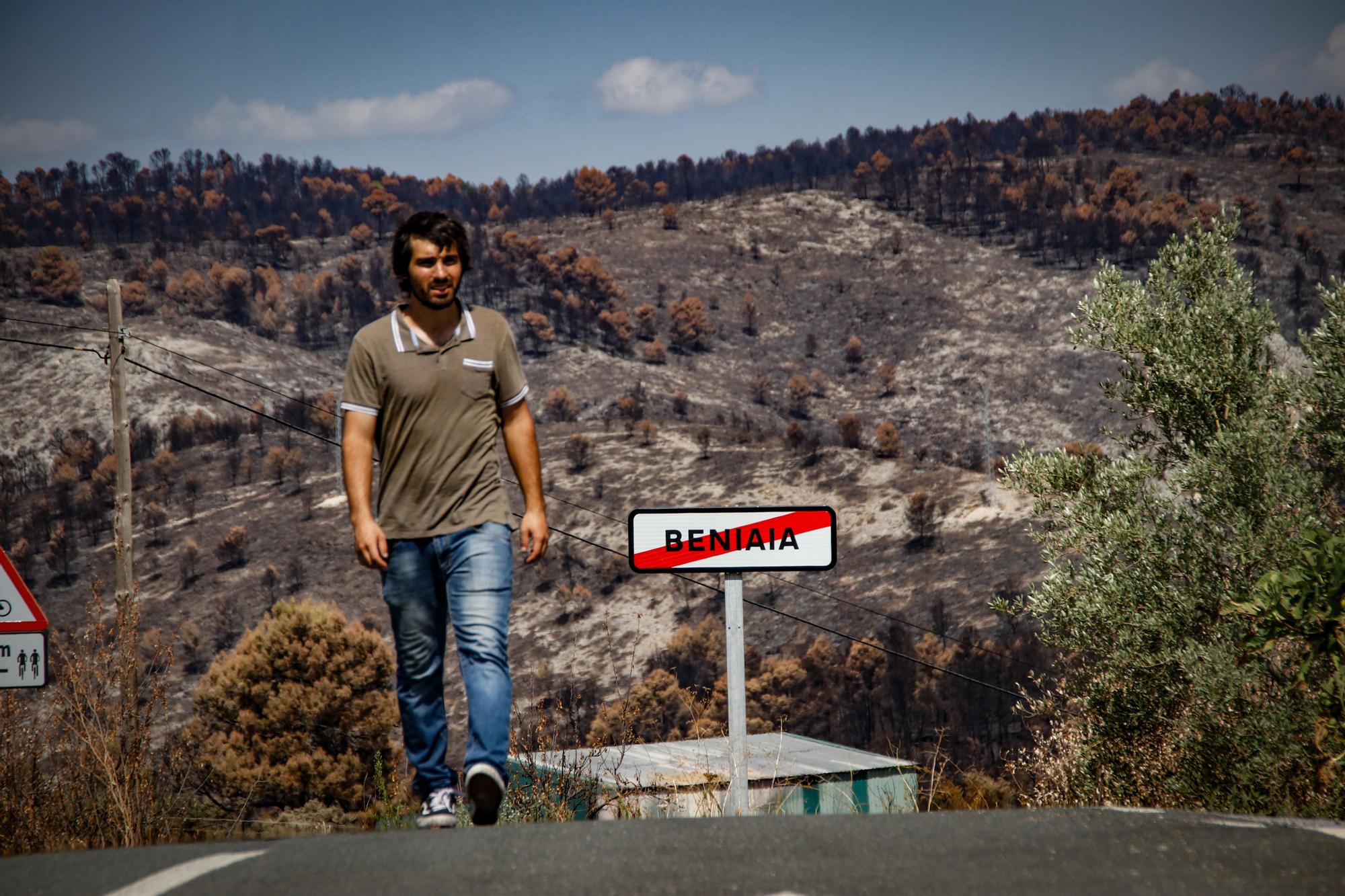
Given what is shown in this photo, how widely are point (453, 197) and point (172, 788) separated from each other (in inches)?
6415

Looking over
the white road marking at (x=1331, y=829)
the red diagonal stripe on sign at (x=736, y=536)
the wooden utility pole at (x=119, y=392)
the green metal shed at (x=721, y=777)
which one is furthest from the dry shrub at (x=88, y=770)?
the wooden utility pole at (x=119, y=392)

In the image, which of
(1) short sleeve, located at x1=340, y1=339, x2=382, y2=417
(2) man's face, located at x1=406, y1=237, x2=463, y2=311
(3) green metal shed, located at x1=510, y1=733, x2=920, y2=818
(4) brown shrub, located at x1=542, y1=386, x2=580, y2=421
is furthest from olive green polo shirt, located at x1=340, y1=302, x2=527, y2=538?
(4) brown shrub, located at x1=542, y1=386, x2=580, y2=421

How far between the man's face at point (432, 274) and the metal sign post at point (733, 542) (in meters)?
1.10

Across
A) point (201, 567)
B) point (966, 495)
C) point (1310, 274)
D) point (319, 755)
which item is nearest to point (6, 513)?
point (201, 567)

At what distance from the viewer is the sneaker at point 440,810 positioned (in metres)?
4.07

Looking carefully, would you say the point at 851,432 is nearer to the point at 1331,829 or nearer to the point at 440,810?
the point at 440,810

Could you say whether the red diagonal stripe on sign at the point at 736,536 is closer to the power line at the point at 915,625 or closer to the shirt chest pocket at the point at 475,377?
the shirt chest pocket at the point at 475,377

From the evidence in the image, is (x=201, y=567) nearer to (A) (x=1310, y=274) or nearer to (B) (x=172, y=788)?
(B) (x=172, y=788)

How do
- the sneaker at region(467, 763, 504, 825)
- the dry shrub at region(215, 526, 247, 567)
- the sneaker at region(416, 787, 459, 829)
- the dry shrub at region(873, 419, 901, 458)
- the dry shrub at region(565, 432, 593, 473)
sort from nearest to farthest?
the sneaker at region(467, 763, 504, 825)
the sneaker at region(416, 787, 459, 829)
the dry shrub at region(215, 526, 247, 567)
the dry shrub at region(565, 432, 593, 473)
the dry shrub at region(873, 419, 901, 458)

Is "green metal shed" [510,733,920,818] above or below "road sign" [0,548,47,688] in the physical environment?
below

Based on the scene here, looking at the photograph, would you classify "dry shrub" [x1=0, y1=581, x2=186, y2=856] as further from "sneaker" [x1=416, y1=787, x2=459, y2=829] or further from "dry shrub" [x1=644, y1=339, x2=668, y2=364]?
"dry shrub" [x1=644, y1=339, x2=668, y2=364]

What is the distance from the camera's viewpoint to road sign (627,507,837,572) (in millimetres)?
4777

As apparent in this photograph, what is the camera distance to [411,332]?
435 centimetres

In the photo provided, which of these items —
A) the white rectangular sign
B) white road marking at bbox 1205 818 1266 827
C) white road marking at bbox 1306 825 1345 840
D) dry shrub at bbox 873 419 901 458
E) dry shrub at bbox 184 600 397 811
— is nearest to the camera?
white road marking at bbox 1306 825 1345 840
